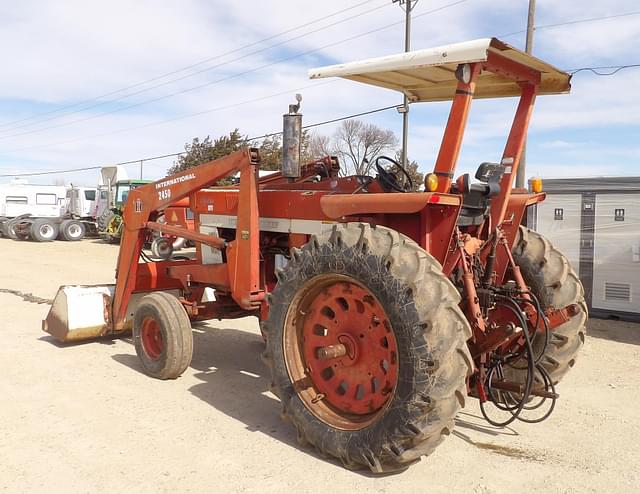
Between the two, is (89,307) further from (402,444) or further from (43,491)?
(402,444)

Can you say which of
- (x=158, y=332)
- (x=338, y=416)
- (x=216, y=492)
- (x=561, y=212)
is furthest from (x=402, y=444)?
(x=561, y=212)

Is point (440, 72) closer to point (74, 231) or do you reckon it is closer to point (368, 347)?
point (368, 347)

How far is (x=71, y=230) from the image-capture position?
955 inches

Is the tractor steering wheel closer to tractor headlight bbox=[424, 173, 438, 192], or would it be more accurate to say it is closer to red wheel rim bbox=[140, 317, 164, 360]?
tractor headlight bbox=[424, 173, 438, 192]

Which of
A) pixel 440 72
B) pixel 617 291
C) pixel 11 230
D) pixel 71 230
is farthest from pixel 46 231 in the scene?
pixel 440 72

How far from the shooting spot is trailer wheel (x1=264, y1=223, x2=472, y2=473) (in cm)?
320

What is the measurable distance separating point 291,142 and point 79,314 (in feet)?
10.4

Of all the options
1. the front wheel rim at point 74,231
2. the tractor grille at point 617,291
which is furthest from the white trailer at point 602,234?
the front wheel rim at point 74,231

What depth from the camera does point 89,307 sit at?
6270 mm

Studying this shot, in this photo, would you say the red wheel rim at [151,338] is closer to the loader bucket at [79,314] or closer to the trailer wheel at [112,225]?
the loader bucket at [79,314]

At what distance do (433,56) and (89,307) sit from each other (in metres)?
4.46

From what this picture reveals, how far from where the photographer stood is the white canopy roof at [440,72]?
11.7 feet

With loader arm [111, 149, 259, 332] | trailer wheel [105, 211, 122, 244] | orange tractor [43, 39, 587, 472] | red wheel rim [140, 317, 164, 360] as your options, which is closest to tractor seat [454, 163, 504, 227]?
orange tractor [43, 39, 587, 472]

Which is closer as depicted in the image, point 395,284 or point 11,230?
point 395,284
